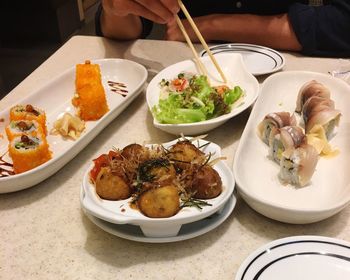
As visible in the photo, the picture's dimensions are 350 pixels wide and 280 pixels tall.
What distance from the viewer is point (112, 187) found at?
0.88 m

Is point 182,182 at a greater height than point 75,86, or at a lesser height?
greater

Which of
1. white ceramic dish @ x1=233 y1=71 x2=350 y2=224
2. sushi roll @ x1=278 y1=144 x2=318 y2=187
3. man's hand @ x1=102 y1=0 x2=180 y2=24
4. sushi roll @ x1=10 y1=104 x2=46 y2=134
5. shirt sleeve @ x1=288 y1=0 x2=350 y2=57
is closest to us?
white ceramic dish @ x1=233 y1=71 x2=350 y2=224

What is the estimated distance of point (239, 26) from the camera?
72.7 inches

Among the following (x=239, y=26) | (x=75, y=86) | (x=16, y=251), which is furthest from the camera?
(x=239, y=26)

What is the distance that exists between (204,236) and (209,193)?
0.31ft

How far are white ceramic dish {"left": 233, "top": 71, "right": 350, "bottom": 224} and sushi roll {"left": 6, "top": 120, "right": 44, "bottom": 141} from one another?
1.78 feet

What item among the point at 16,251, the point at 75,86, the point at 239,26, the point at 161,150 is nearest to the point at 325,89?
the point at 161,150

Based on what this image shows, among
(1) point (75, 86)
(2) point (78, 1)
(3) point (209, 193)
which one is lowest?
(2) point (78, 1)

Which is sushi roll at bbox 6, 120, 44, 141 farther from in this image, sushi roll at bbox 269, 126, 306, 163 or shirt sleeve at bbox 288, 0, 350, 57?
shirt sleeve at bbox 288, 0, 350, 57

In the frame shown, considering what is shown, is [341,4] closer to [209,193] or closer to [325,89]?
[325,89]

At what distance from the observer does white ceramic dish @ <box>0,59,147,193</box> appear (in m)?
1.02

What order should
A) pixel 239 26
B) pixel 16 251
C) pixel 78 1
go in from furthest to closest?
pixel 78 1 < pixel 239 26 < pixel 16 251

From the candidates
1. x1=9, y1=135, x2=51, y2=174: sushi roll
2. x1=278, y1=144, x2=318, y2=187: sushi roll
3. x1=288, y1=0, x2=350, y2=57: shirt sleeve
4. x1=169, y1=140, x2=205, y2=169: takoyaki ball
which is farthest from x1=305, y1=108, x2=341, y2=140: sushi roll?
x1=9, y1=135, x2=51, y2=174: sushi roll

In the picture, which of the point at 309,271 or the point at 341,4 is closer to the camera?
the point at 309,271
